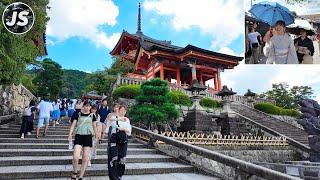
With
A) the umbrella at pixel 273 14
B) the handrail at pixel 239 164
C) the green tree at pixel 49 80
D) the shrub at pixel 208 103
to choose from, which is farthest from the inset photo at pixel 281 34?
the green tree at pixel 49 80

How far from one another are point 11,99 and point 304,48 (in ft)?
51.3

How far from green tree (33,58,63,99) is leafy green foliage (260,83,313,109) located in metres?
21.5

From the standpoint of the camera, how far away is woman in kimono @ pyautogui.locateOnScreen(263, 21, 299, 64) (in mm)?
18609

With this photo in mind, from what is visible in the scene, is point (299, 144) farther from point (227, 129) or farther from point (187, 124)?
point (187, 124)

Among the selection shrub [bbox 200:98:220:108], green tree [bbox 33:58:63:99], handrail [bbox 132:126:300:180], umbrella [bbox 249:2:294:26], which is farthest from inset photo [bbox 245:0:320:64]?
green tree [bbox 33:58:63:99]

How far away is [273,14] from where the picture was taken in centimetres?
1938

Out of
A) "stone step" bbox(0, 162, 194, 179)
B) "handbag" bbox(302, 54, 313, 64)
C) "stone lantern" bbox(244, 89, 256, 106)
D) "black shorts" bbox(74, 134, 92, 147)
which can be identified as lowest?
"stone step" bbox(0, 162, 194, 179)

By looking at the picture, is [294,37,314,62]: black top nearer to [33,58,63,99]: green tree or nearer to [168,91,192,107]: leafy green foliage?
[168,91,192,107]: leafy green foliage

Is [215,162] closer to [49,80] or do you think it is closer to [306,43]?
[306,43]

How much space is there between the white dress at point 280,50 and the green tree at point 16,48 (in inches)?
477

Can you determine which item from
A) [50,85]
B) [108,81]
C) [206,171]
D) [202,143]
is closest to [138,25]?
[50,85]

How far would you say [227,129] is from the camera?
19453 millimetres

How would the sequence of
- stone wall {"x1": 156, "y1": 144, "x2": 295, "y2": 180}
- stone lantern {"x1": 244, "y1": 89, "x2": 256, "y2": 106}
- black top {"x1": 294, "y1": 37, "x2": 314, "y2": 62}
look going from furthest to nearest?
stone lantern {"x1": 244, "y1": 89, "x2": 256, "y2": 106}, black top {"x1": 294, "y1": 37, "x2": 314, "y2": 62}, stone wall {"x1": 156, "y1": 144, "x2": 295, "y2": 180}

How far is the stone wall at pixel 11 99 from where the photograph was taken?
14.9m
